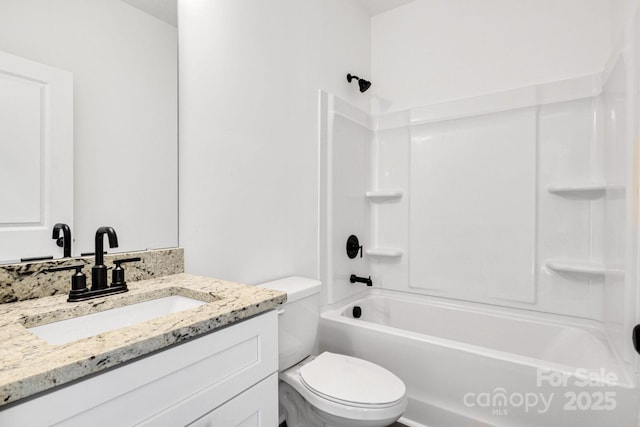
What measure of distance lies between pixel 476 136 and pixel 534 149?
1.14 feet

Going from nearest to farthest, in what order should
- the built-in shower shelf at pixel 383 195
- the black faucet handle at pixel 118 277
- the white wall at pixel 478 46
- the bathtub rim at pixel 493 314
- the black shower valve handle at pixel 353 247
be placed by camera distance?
the black faucet handle at pixel 118 277, the bathtub rim at pixel 493 314, the white wall at pixel 478 46, the black shower valve handle at pixel 353 247, the built-in shower shelf at pixel 383 195

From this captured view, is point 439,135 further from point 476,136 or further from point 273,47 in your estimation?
point 273,47

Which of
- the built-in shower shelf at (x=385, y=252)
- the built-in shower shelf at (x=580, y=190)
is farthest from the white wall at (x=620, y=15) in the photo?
the built-in shower shelf at (x=385, y=252)

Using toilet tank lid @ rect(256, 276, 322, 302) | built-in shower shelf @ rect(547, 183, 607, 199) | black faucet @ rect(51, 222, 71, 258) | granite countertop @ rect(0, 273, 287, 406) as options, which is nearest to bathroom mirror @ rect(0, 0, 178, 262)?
black faucet @ rect(51, 222, 71, 258)

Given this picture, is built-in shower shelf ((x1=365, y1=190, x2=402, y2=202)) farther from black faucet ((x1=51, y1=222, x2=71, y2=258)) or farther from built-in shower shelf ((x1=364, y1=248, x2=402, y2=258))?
black faucet ((x1=51, y1=222, x2=71, y2=258))

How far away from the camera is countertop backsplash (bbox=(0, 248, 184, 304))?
0.92 m

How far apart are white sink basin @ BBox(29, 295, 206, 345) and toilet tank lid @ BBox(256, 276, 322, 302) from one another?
0.49 meters

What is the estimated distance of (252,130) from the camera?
1.62 meters

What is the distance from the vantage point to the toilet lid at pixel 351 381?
122cm

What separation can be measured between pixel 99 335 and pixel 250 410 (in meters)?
0.47

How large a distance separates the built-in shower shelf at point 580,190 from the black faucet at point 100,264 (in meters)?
2.20

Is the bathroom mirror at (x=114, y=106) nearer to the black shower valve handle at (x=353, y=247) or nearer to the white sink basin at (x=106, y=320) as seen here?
the white sink basin at (x=106, y=320)

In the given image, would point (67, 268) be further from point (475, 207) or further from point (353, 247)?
point (475, 207)

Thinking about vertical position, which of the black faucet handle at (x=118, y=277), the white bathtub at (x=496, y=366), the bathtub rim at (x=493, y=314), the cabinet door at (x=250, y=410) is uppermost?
the black faucet handle at (x=118, y=277)
